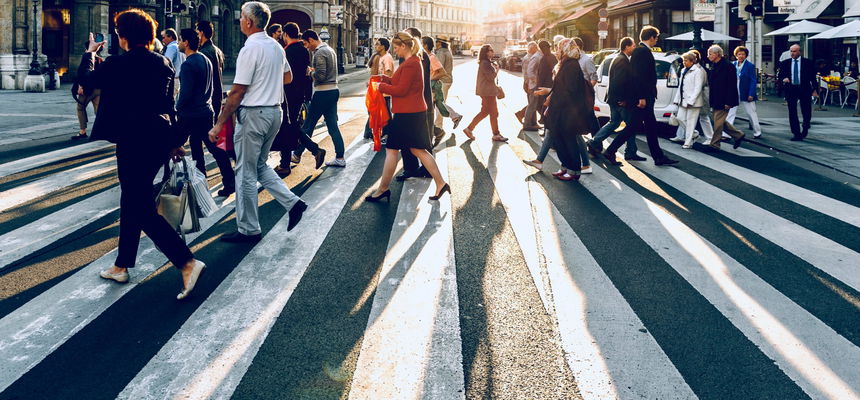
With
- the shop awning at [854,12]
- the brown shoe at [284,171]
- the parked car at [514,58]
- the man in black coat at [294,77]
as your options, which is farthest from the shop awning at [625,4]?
the brown shoe at [284,171]

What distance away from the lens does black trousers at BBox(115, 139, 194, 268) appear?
182 inches

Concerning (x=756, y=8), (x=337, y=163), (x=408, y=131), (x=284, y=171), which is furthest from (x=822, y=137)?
(x=284, y=171)

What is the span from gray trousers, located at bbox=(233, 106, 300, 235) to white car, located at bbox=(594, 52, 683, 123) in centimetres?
841

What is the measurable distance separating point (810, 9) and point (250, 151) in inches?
896

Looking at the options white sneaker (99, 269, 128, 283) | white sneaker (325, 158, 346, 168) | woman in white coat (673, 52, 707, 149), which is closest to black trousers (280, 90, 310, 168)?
white sneaker (325, 158, 346, 168)

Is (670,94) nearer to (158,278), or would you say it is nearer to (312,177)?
(312,177)

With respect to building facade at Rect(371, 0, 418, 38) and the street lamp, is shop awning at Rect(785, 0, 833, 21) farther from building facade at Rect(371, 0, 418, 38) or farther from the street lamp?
building facade at Rect(371, 0, 418, 38)

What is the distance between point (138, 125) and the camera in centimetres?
463

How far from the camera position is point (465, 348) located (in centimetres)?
380

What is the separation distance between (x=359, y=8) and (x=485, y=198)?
70239 mm

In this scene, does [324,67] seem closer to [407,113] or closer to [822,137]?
[407,113]

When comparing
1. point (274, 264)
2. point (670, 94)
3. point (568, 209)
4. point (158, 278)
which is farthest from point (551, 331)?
point (670, 94)

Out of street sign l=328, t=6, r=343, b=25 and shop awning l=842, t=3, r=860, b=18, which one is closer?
shop awning l=842, t=3, r=860, b=18

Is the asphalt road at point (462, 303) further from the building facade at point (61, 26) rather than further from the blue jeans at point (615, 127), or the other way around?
the building facade at point (61, 26)
